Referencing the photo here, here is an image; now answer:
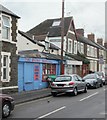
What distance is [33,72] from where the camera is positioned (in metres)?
25.4

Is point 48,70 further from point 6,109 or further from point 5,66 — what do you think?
point 6,109

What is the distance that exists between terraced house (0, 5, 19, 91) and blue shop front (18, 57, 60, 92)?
1.19m

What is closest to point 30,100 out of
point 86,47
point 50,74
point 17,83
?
point 17,83

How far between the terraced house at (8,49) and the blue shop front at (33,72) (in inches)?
46.7

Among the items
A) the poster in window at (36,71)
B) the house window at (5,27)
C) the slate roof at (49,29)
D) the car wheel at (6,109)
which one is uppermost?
the slate roof at (49,29)

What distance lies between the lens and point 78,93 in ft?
73.4

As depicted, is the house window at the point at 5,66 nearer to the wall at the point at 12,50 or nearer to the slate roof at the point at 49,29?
the wall at the point at 12,50

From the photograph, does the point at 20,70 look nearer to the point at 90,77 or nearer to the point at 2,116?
the point at 90,77

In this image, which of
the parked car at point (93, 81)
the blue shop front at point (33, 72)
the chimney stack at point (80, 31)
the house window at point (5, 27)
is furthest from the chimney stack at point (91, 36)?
the house window at point (5, 27)

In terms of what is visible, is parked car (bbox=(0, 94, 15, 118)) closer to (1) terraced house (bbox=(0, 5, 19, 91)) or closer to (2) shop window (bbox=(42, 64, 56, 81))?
(1) terraced house (bbox=(0, 5, 19, 91))

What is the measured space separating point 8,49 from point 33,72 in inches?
181

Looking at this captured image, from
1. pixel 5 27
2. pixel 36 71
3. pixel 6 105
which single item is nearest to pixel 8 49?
pixel 5 27

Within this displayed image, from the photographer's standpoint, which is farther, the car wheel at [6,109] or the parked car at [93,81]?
the parked car at [93,81]

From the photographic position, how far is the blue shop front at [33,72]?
23516mm
